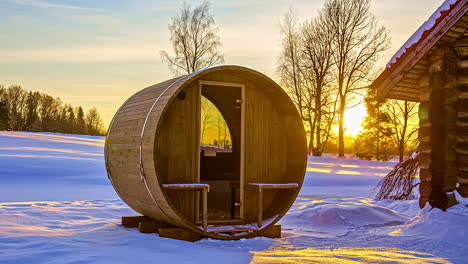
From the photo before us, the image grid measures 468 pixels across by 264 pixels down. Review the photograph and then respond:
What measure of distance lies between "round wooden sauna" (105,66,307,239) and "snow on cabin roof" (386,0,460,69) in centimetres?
272

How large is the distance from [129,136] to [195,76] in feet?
4.59

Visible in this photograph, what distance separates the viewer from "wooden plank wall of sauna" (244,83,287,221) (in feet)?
27.7

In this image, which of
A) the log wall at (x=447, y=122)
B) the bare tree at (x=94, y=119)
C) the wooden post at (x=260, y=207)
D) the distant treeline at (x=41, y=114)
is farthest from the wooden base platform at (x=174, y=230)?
the bare tree at (x=94, y=119)

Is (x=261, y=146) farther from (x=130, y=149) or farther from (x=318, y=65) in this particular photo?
(x=318, y=65)

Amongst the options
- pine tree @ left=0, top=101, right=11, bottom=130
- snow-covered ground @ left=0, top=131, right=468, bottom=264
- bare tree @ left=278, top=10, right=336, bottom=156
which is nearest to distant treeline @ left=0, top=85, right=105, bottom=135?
pine tree @ left=0, top=101, right=11, bottom=130

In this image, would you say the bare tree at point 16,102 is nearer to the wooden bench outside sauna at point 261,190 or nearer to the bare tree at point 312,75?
the bare tree at point 312,75

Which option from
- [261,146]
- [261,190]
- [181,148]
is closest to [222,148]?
[261,146]

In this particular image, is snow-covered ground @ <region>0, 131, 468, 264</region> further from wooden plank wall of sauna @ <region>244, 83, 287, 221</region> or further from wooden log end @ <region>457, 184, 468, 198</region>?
wooden plank wall of sauna @ <region>244, 83, 287, 221</region>

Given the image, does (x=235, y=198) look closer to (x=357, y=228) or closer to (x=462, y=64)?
(x=357, y=228)

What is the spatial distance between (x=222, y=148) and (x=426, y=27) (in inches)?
167

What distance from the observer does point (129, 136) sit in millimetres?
7770

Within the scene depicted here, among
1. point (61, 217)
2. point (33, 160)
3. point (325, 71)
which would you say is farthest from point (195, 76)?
point (325, 71)

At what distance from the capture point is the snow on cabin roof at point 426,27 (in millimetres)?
8719

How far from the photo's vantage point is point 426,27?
909 cm
